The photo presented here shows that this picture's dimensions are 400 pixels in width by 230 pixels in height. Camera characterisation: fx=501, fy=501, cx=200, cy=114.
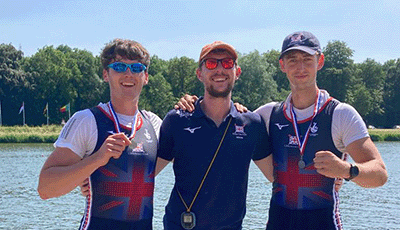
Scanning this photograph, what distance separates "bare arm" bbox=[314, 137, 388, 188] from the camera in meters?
4.00

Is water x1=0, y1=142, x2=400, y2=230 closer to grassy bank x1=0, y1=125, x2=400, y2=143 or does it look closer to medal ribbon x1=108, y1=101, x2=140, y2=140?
medal ribbon x1=108, y1=101, x2=140, y2=140

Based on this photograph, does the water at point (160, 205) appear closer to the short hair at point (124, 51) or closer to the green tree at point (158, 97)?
the short hair at point (124, 51)

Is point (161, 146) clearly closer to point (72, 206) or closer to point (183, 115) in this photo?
point (183, 115)

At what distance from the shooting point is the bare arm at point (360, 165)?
158 inches

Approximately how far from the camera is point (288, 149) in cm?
488

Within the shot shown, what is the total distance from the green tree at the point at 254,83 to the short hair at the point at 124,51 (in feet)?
211

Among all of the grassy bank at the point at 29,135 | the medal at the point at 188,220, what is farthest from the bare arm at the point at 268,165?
the grassy bank at the point at 29,135

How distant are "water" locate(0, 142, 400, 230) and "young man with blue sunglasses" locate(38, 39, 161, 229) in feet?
40.2

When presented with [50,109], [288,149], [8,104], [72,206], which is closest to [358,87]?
[50,109]

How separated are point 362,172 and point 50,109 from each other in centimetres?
7514

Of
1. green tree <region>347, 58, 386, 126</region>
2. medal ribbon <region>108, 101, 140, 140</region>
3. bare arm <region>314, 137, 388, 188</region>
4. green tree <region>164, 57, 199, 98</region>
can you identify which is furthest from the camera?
green tree <region>164, 57, 199, 98</region>

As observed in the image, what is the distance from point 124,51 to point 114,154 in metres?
1.15

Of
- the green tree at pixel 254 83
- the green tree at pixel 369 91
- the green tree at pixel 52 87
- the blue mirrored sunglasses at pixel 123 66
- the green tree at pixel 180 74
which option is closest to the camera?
the blue mirrored sunglasses at pixel 123 66

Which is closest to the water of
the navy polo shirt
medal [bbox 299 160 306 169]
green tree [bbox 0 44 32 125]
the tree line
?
the navy polo shirt
